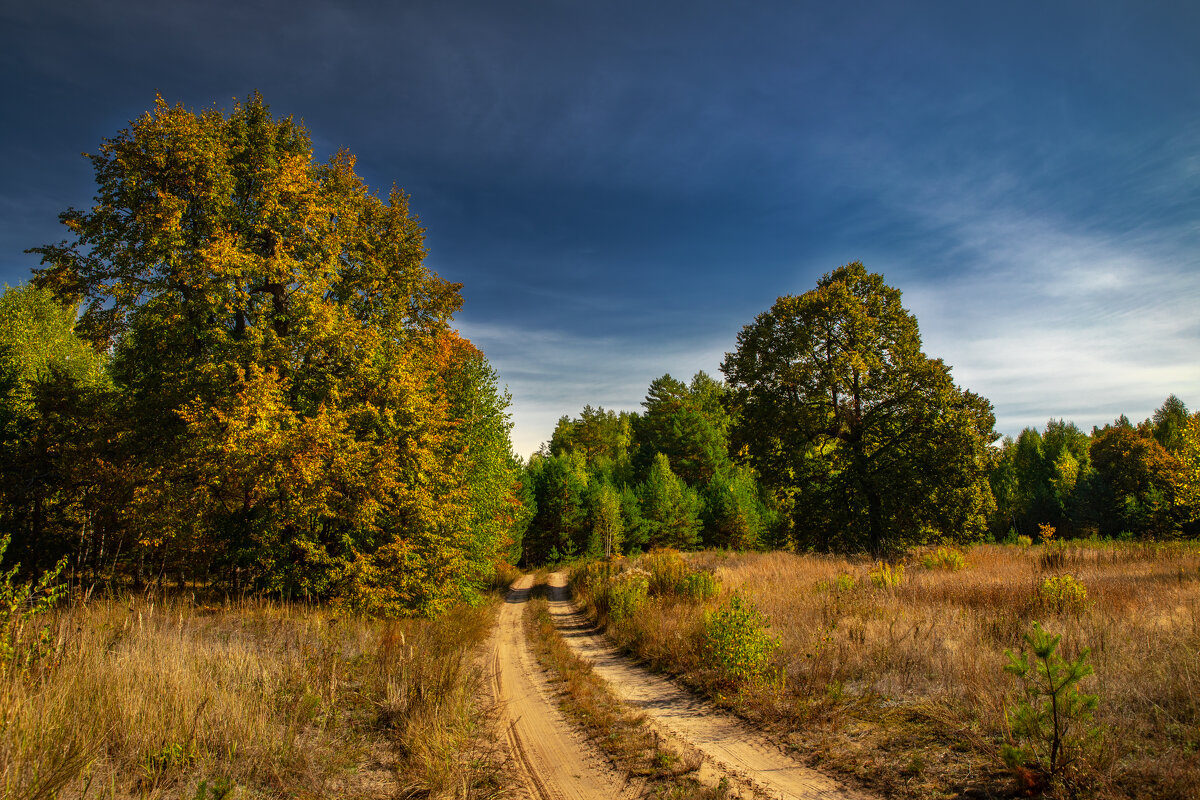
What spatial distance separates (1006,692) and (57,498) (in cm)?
2476

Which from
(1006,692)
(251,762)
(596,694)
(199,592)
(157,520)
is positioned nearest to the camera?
(251,762)

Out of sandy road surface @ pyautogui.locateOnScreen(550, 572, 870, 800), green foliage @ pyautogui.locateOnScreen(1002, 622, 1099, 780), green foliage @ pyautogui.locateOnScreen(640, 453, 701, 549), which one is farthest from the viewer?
green foliage @ pyautogui.locateOnScreen(640, 453, 701, 549)

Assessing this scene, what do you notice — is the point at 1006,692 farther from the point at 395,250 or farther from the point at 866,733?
the point at 395,250

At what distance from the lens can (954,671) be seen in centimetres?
653

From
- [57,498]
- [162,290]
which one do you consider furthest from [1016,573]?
[57,498]

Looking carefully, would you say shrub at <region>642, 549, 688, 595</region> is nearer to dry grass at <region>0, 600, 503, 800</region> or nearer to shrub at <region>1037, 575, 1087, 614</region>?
dry grass at <region>0, 600, 503, 800</region>

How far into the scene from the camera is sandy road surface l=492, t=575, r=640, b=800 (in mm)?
5273

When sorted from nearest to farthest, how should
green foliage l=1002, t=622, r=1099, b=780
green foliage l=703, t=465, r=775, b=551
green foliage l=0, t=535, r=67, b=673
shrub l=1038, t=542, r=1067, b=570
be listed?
green foliage l=1002, t=622, r=1099, b=780
green foliage l=0, t=535, r=67, b=673
shrub l=1038, t=542, r=1067, b=570
green foliage l=703, t=465, r=775, b=551

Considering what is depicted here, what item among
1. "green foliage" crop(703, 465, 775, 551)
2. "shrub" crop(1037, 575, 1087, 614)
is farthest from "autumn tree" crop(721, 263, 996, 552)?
"green foliage" crop(703, 465, 775, 551)

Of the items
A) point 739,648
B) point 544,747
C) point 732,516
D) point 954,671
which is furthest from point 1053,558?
point 732,516

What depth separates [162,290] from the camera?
14.8 m

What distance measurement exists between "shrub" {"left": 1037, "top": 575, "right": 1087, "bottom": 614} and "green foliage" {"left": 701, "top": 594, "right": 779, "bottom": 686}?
191 inches

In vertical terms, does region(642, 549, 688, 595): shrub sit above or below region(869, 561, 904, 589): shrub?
below

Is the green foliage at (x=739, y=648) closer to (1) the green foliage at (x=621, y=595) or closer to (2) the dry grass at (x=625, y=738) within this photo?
(2) the dry grass at (x=625, y=738)
